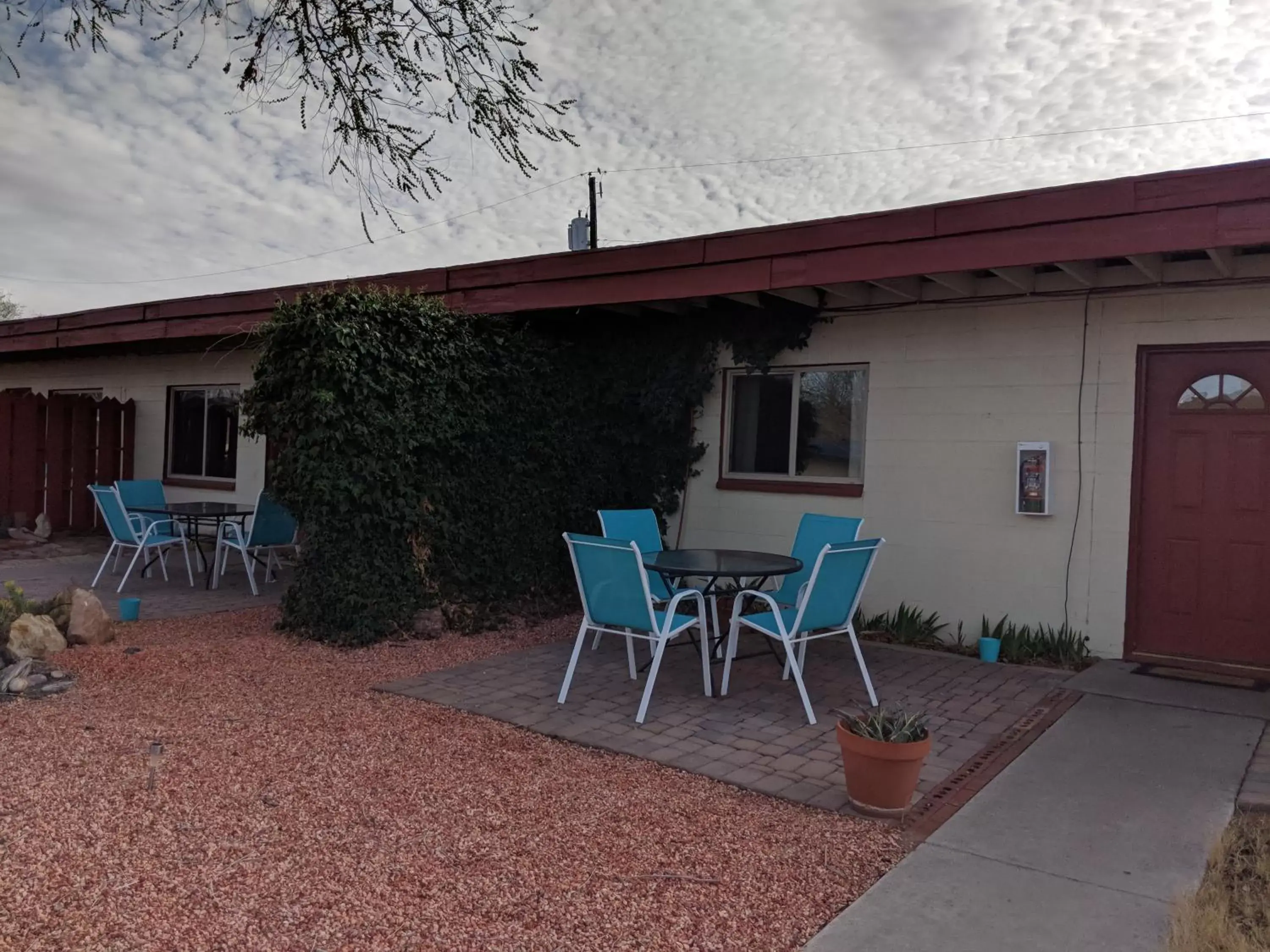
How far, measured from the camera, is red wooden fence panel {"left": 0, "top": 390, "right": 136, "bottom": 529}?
1124 cm

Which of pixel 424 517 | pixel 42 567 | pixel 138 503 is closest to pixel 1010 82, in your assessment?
pixel 424 517

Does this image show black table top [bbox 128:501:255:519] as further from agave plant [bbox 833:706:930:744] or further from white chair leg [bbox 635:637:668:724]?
agave plant [bbox 833:706:930:744]

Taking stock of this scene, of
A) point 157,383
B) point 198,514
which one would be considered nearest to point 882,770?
point 198,514

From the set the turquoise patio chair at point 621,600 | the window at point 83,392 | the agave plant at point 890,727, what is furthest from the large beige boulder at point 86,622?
the window at point 83,392

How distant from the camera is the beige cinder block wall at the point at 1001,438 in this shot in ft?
19.2

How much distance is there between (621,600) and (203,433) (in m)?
8.75

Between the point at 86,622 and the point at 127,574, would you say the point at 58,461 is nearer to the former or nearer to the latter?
the point at 127,574

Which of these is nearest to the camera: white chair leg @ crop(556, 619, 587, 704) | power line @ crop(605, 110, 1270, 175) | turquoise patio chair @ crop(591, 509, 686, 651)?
white chair leg @ crop(556, 619, 587, 704)

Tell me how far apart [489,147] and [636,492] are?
13.2ft

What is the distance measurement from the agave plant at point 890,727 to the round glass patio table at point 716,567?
1.36 meters

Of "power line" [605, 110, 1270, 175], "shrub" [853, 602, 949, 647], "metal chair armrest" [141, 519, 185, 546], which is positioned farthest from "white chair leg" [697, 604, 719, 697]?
"power line" [605, 110, 1270, 175]

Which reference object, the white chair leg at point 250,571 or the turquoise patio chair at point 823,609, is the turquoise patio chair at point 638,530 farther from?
the white chair leg at point 250,571

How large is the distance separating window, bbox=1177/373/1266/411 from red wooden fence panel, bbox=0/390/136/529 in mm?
11719

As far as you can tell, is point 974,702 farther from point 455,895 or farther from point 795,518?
point 455,895
